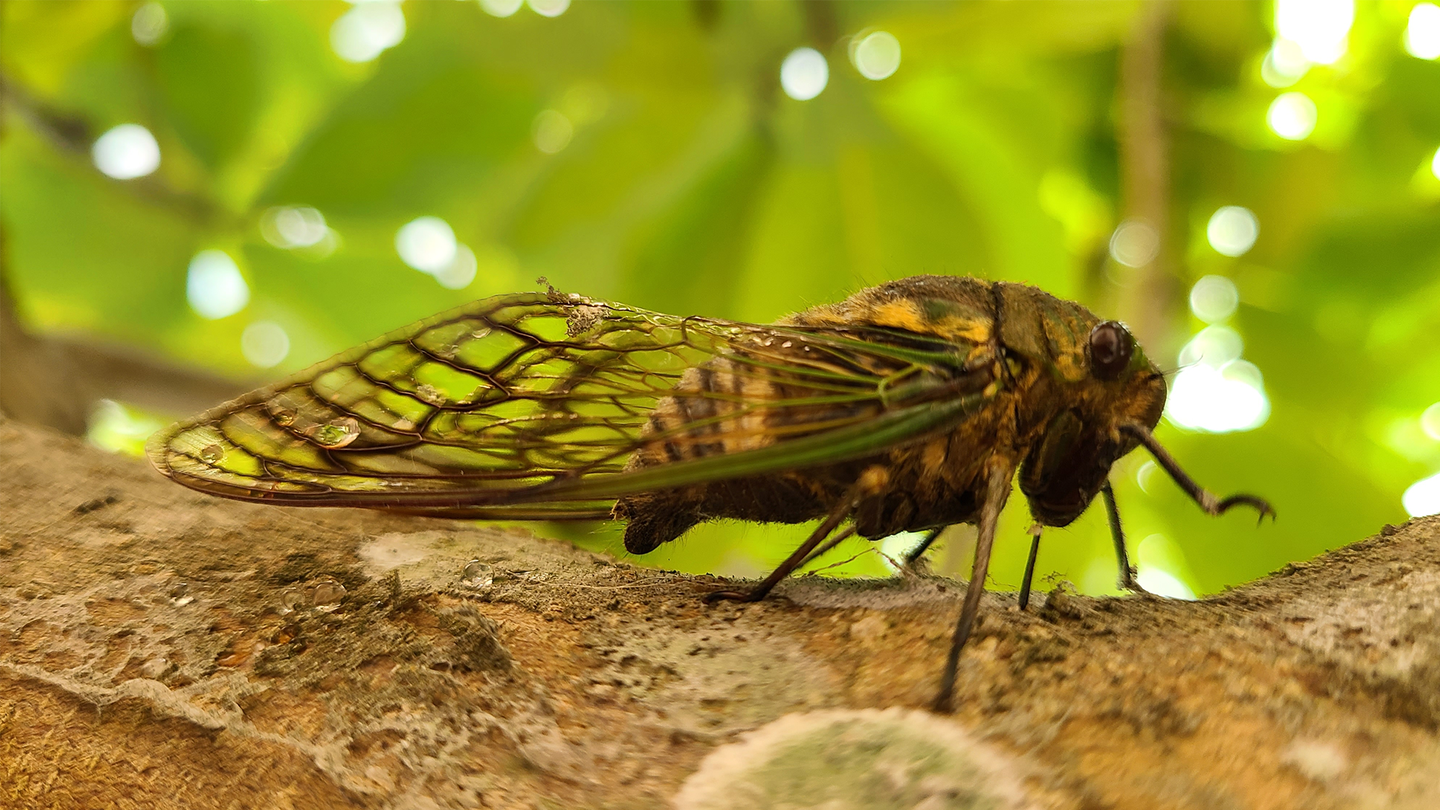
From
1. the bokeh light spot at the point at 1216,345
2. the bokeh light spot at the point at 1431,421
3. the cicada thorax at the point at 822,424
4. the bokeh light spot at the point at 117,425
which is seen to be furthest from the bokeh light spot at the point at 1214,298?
the bokeh light spot at the point at 117,425

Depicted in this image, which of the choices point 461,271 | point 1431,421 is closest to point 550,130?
point 461,271

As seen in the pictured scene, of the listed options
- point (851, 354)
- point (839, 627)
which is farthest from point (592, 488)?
point (851, 354)

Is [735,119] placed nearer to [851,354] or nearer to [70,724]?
[851,354]

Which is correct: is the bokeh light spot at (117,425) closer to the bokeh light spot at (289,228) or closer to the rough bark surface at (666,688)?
the bokeh light spot at (289,228)

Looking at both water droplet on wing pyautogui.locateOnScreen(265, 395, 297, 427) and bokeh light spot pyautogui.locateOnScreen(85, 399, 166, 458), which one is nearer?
water droplet on wing pyautogui.locateOnScreen(265, 395, 297, 427)

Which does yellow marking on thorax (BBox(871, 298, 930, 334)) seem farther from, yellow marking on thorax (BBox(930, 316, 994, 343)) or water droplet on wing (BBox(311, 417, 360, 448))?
water droplet on wing (BBox(311, 417, 360, 448))

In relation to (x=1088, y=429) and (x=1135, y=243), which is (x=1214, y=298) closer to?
(x=1135, y=243)

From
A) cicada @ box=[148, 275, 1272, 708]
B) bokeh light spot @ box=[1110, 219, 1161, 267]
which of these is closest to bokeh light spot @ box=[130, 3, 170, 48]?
cicada @ box=[148, 275, 1272, 708]
